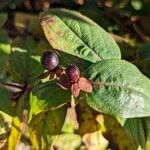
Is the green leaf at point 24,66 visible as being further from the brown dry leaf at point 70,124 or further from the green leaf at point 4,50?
the brown dry leaf at point 70,124

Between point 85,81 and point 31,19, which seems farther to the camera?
point 31,19

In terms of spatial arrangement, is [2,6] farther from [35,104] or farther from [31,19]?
[35,104]

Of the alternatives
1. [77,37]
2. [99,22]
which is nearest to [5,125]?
[77,37]

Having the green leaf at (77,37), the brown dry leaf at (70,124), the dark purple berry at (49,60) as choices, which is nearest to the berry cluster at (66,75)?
the dark purple berry at (49,60)

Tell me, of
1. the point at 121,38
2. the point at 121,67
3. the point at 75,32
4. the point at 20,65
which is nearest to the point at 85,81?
the point at 121,67

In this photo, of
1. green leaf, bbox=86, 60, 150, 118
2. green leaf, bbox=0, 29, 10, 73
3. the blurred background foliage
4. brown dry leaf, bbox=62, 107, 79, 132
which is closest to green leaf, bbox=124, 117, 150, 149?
the blurred background foliage

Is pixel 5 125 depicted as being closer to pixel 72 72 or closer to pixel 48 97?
pixel 48 97

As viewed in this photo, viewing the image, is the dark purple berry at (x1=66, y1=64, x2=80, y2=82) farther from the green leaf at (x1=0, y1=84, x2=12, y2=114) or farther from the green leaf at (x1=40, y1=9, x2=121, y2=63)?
the green leaf at (x1=0, y1=84, x2=12, y2=114)
